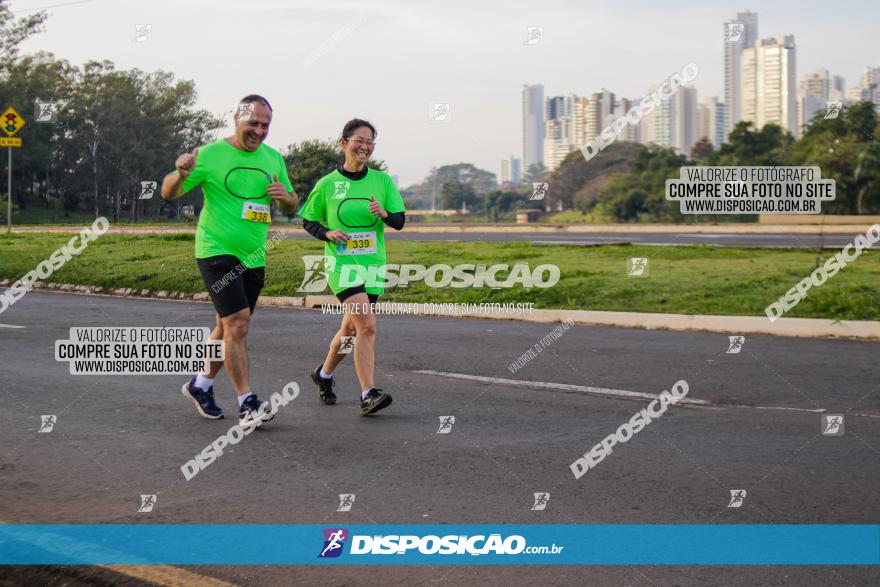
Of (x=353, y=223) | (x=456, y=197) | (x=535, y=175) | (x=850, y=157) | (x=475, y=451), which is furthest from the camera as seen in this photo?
(x=535, y=175)

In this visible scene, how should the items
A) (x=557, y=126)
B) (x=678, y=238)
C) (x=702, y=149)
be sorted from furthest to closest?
(x=557, y=126) → (x=702, y=149) → (x=678, y=238)

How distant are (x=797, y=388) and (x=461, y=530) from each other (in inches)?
196

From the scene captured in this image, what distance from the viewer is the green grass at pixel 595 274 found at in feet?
46.6

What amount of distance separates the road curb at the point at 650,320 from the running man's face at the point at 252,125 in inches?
302

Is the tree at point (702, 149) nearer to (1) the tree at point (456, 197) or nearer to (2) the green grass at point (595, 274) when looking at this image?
(1) the tree at point (456, 197)

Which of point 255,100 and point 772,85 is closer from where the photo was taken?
point 255,100

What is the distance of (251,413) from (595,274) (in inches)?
430

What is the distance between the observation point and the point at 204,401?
24.9 feet

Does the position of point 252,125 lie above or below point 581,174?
below

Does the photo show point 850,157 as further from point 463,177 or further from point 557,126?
point 557,126

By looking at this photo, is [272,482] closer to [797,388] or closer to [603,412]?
[603,412]

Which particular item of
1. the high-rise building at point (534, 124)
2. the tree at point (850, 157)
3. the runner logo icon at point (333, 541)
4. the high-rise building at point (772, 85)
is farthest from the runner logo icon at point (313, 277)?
the high-rise building at point (534, 124)

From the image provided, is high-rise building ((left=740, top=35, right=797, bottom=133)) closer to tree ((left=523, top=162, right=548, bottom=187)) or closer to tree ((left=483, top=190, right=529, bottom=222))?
tree ((left=523, top=162, right=548, bottom=187))

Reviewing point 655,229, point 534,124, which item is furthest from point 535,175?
point 655,229
